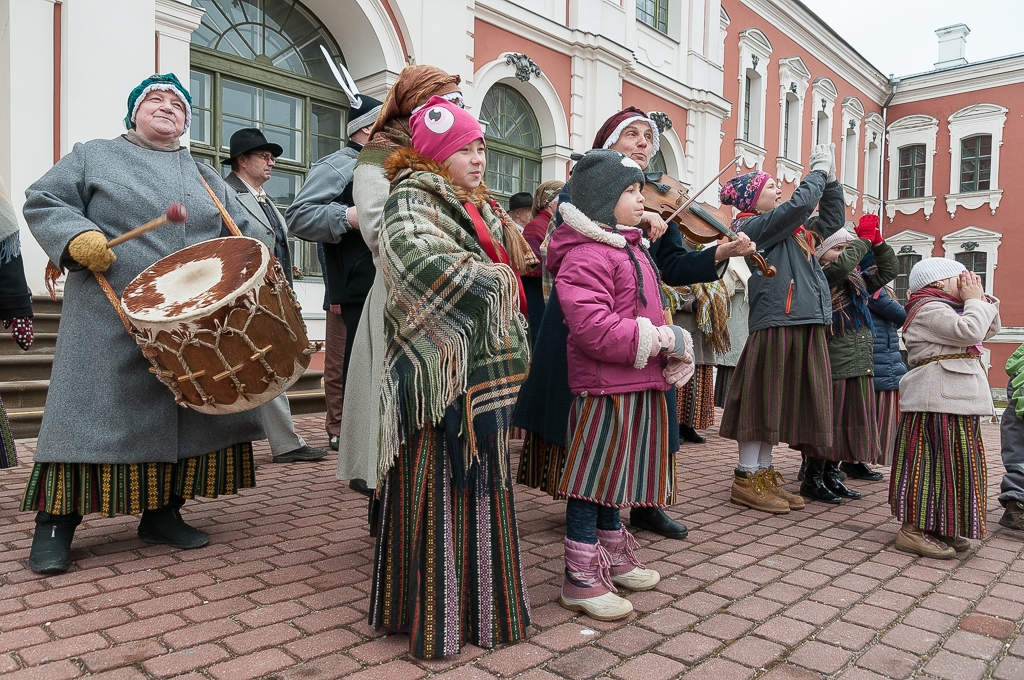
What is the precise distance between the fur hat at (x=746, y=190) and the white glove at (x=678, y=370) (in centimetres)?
173

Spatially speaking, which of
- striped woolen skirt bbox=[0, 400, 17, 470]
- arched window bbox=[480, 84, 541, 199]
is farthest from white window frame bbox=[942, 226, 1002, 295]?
striped woolen skirt bbox=[0, 400, 17, 470]

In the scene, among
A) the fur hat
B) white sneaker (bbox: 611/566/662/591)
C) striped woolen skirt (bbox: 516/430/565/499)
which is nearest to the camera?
white sneaker (bbox: 611/566/662/591)

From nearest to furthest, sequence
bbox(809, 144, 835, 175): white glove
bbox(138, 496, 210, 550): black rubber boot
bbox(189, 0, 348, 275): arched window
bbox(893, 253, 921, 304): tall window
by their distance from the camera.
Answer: bbox(138, 496, 210, 550): black rubber boot → bbox(809, 144, 835, 175): white glove → bbox(189, 0, 348, 275): arched window → bbox(893, 253, 921, 304): tall window

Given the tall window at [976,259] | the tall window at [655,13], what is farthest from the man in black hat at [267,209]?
the tall window at [976,259]

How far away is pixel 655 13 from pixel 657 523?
1271 cm

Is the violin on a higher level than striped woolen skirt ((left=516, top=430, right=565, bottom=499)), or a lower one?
higher

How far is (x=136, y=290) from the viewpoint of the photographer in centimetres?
281

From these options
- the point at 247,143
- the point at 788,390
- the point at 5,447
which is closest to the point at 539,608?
the point at 788,390

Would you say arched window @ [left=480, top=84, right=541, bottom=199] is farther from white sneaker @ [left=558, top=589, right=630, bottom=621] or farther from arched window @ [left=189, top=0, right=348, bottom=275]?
white sneaker @ [left=558, top=589, right=630, bottom=621]

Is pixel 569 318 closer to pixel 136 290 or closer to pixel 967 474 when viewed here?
pixel 136 290

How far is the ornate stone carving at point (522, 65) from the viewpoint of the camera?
36.1 feet

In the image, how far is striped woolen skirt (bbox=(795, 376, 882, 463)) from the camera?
172 inches

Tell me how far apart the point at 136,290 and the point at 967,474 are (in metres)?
3.51

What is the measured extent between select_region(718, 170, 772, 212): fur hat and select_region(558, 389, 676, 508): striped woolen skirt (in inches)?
73.2
